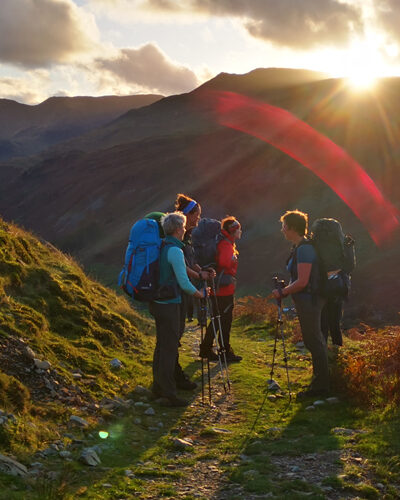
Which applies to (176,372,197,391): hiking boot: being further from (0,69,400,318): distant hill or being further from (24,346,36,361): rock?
(0,69,400,318): distant hill

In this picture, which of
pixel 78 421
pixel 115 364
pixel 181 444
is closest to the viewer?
pixel 181 444

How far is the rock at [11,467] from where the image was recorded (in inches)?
157

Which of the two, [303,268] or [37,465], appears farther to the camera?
[303,268]

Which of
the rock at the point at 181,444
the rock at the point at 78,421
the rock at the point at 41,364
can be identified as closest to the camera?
the rock at the point at 181,444

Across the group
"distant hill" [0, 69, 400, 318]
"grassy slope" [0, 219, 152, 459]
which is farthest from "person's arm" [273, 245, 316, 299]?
"distant hill" [0, 69, 400, 318]

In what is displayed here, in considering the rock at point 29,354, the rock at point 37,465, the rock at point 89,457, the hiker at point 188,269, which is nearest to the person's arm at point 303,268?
the hiker at point 188,269

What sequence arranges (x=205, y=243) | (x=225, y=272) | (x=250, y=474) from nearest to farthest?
(x=250, y=474) < (x=205, y=243) < (x=225, y=272)

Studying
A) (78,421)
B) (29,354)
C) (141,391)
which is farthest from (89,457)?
(141,391)

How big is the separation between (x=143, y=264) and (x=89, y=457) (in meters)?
2.48

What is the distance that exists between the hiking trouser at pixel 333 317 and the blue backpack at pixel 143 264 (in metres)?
3.85

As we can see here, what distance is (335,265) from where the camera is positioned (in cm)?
830

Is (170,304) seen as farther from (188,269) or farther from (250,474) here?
(250,474)

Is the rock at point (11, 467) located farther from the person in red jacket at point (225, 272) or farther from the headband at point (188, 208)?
the person in red jacket at point (225, 272)

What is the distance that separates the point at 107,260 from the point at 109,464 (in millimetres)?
48444
